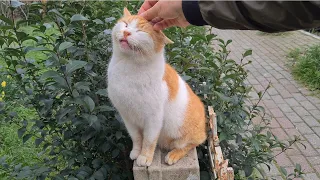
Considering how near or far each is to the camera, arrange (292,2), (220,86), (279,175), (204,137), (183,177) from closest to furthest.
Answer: (292,2) < (183,177) < (204,137) < (220,86) < (279,175)

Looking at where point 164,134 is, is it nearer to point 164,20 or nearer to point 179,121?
point 179,121

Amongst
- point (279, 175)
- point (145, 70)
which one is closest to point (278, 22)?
point (145, 70)

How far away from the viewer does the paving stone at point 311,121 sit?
3.97 metres

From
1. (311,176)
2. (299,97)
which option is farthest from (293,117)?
(311,176)

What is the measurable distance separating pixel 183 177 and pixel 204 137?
371mm

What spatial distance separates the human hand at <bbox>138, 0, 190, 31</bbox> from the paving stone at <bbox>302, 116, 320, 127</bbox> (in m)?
3.14

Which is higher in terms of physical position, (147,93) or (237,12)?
(237,12)

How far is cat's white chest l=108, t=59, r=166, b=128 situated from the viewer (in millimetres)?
1515

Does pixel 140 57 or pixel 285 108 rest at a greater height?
pixel 140 57

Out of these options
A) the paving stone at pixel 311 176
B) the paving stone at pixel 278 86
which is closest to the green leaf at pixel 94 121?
the paving stone at pixel 311 176

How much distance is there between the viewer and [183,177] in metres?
1.61

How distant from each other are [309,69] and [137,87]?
15.6 feet

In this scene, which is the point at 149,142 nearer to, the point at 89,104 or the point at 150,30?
the point at 89,104

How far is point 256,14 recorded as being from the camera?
1.14 meters
